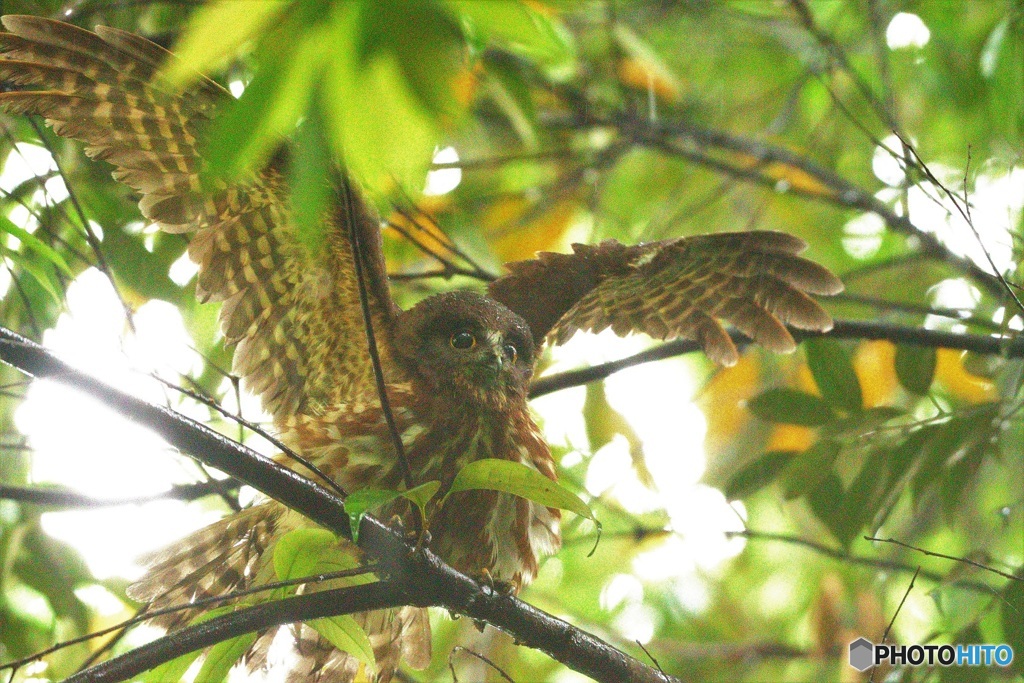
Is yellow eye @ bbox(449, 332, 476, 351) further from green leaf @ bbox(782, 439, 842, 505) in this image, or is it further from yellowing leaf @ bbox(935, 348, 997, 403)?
yellowing leaf @ bbox(935, 348, 997, 403)

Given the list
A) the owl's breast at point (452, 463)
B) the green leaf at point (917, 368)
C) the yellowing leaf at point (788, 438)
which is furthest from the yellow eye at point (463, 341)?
the yellowing leaf at point (788, 438)

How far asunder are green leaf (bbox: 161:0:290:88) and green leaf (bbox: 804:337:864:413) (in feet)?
9.34

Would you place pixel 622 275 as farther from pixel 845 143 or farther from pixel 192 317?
pixel 845 143

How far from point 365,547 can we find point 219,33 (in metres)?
1.26

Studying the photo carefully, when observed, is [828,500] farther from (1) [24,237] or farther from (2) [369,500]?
(1) [24,237]

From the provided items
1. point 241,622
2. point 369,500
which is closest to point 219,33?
point 369,500

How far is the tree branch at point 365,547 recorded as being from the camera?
1729mm

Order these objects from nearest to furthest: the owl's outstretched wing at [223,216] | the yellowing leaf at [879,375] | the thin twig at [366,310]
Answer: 1. the thin twig at [366,310]
2. the owl's outstretched wing at [223,216]
3. the yellowing leaf at [879,375]

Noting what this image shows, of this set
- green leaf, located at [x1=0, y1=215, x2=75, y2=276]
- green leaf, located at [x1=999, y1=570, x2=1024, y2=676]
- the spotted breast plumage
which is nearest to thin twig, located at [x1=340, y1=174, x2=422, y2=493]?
the spotted breast plumage

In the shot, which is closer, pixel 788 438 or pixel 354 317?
pixel 354 317

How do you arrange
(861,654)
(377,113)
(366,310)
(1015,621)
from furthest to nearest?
(861,654) < (1015,621) < (366,310) < (377,113)

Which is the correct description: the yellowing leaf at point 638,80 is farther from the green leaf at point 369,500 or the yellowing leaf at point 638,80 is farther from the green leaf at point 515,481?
the green leaf at point 369,500

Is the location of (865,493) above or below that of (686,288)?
below

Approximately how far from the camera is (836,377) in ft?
11.3
